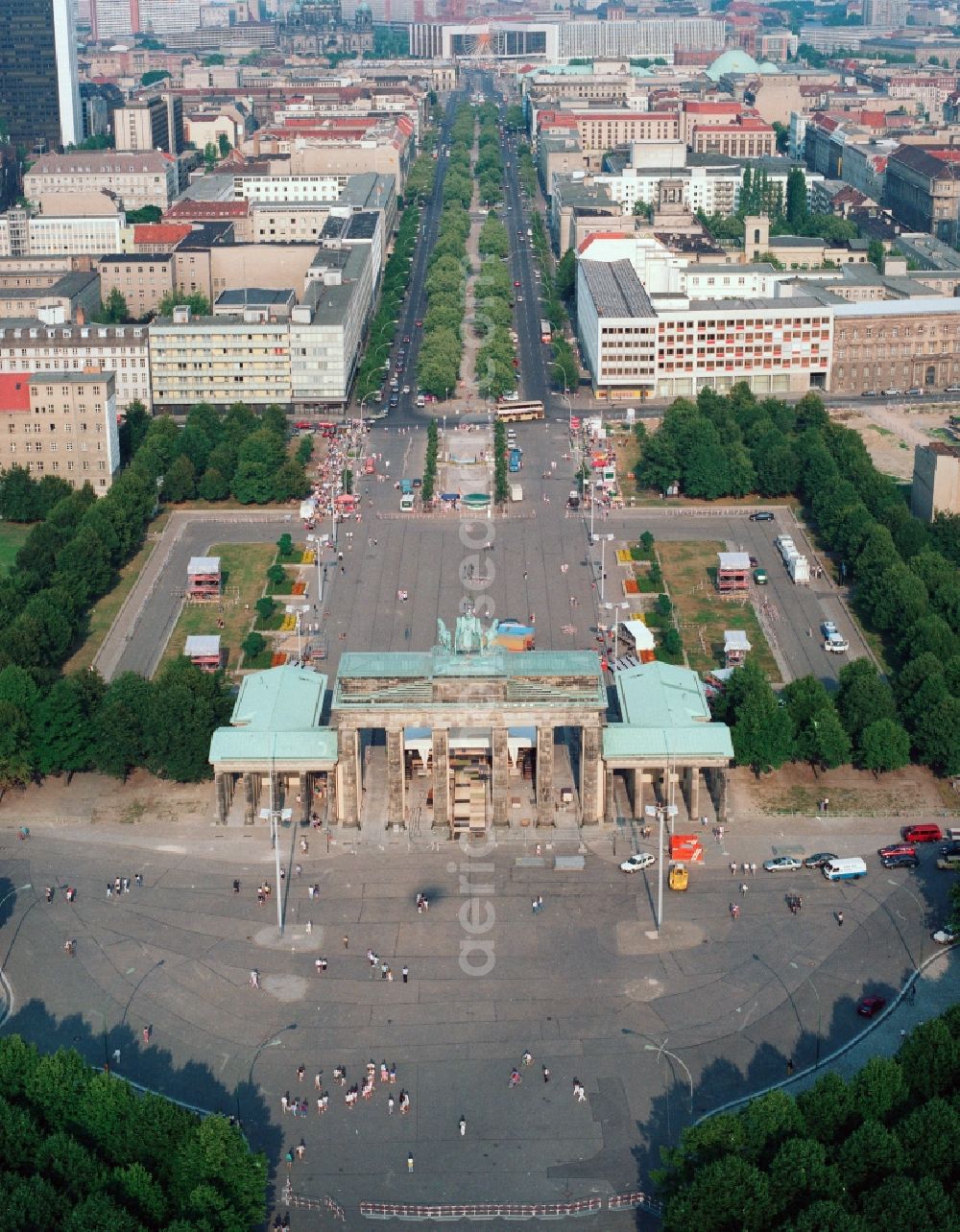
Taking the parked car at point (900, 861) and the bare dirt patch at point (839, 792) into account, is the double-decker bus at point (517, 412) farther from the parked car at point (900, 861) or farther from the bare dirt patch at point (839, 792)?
the parked car at point (900, 861)

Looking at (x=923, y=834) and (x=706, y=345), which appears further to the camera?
(x=706, y=345)

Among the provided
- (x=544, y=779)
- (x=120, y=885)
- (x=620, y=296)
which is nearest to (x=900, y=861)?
(x=544, y=779)

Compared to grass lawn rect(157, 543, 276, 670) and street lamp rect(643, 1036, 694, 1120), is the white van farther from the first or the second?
grass lawn rect(157, 543, 276, 670)

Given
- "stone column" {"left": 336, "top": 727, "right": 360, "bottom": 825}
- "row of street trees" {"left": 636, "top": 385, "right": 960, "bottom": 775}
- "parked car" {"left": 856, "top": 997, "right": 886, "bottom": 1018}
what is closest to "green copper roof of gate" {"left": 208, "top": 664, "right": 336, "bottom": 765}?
"stone column" {"left": 336, "top": 727, "right": 360, "bottom": 825}

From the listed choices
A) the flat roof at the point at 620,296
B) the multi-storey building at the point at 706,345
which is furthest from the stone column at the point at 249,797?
the flat roof at the point at 620,296

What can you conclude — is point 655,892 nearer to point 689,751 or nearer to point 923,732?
point 689,751

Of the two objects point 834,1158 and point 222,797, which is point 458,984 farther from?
point 834,1158
